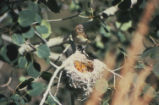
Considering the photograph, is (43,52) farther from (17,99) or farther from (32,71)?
(17,99)

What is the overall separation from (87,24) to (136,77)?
0.46 m

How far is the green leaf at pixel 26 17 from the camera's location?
137cm

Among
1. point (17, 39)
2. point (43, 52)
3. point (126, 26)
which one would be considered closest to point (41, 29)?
point (43, 52)

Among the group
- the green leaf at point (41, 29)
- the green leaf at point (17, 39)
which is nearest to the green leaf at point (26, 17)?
the green leaf at point (17, 39)

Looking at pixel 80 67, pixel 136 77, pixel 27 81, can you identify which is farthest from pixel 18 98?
pixel 80 67

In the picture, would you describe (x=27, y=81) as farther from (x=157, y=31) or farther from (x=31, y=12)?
(x=157, y=31)

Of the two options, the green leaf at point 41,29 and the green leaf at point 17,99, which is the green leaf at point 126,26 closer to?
the green leaf at point 41,29

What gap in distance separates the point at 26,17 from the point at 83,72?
0.95m

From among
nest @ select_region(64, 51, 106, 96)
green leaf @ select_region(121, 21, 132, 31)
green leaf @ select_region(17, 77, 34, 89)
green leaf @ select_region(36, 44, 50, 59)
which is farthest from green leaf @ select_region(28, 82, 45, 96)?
green leaf @ select_region(121, 21, 132, 31)

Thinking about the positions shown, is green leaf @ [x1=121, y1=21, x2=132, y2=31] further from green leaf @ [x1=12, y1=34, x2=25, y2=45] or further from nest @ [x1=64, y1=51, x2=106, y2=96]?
green leaf @ [x1=12, y1=34, x2=25, y2=45]

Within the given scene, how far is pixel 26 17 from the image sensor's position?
139cm

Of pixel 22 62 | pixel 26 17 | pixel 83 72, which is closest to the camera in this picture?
pixel 26 17

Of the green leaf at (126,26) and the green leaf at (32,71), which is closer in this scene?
the green leaf at (32,71)

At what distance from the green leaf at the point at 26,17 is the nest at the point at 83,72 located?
0.66 meters
